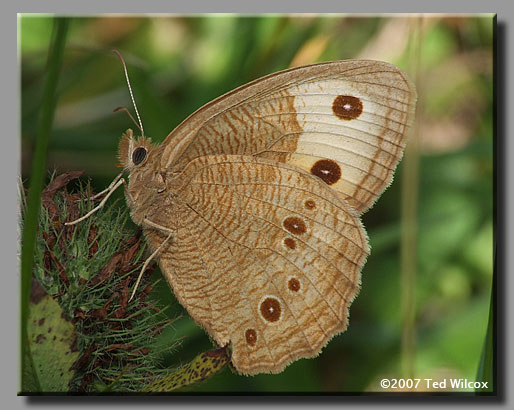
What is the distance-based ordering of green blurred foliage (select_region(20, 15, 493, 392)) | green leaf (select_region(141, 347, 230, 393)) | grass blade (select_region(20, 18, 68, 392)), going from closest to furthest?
grass blade (select_region(20, 18, 68, 392)) < green leaf (select_region(141, 347, 230, 393)) < green blurred foliage (select_region(20, 15, 493, 392))

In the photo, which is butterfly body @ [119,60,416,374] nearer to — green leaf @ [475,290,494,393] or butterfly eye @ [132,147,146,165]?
butterfly eye @ [132,147,146,165]

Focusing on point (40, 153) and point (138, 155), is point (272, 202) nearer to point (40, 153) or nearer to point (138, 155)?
point (138, 155)

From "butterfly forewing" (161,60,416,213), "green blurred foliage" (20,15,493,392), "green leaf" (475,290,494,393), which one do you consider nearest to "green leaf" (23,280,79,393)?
"butterfly forewing" (161,60,416,213)

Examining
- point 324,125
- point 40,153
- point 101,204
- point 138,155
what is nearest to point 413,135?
point 324,125

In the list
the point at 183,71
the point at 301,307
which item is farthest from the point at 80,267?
the point at 183,71

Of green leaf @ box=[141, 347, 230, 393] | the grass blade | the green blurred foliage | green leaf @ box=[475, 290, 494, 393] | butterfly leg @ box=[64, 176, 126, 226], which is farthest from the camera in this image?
the green blurred foliage

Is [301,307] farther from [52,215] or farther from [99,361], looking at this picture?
[52,215]

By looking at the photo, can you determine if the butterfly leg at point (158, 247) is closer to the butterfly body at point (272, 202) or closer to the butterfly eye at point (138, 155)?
the butterfly body at point (272, 202)
